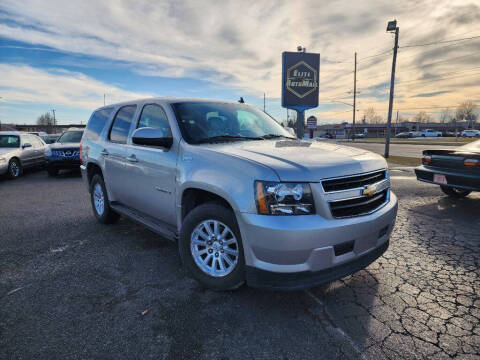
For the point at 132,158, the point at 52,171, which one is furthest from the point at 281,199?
the point at 52,171

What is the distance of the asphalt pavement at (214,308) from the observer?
206cm

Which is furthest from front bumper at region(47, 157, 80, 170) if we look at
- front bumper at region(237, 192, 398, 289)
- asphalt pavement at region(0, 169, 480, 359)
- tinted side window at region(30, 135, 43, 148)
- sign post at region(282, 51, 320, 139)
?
sign post at region(282, 51, 320, 139)

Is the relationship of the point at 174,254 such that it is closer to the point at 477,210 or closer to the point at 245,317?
the point at 245,317

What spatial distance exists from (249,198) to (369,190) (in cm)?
107

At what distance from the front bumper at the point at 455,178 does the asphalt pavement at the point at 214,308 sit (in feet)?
4.96

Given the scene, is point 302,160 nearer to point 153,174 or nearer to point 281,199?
point 281,199

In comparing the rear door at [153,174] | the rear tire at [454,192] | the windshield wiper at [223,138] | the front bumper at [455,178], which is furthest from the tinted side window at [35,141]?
the rear tire at [454,192]

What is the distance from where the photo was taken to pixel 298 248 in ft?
6.95

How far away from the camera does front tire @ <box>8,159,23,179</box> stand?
992 cm

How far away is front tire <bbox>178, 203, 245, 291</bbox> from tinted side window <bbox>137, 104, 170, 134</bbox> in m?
1.16

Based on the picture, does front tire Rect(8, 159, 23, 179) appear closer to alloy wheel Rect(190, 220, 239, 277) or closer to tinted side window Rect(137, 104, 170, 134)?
tinted side window Rect(137, 104, 170, 134)

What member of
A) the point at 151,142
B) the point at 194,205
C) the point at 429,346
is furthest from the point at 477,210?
the point at 151,142

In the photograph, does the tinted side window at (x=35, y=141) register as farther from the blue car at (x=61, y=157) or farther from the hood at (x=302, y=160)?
the hood at (x=302, y=160)

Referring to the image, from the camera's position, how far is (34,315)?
7.98 ft
